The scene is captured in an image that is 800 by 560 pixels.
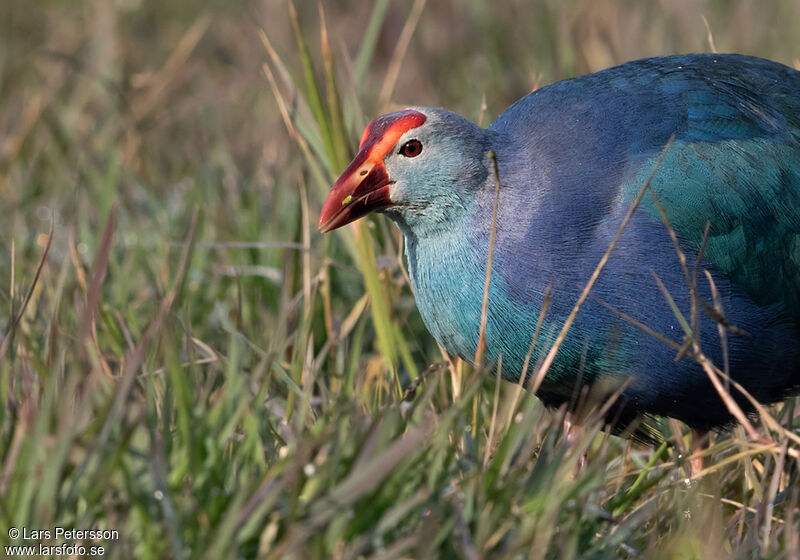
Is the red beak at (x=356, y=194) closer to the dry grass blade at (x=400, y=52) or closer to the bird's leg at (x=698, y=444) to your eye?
the bird's leg at (x=698, y=444)

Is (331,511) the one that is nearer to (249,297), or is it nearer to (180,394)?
(180,394)

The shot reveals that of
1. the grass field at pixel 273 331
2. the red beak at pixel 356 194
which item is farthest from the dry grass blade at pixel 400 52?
the red beak at pixel 356 194

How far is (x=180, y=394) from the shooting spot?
1963 millimetres

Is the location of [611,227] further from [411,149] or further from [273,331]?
[273,331]

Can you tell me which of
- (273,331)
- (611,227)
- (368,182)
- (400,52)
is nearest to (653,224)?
(611,227)

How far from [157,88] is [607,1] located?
225cm

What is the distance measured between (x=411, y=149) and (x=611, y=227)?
52cm

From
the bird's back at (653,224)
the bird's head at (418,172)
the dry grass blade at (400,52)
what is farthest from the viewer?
the dry grass blade at (400,52)

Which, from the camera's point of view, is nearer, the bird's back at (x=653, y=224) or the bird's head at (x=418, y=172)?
the bird's back at (x=653, y=224)

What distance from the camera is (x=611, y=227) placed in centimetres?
252

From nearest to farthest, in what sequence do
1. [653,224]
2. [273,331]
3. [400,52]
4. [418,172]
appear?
[653,224] → [418,172] → [273,331] → [400,52]

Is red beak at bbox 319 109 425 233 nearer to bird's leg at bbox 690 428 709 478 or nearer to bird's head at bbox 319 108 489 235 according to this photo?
bird's head at bbox 319 108 489 235

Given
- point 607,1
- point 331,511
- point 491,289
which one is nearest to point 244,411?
point 331,511

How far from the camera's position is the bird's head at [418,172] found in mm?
2680
